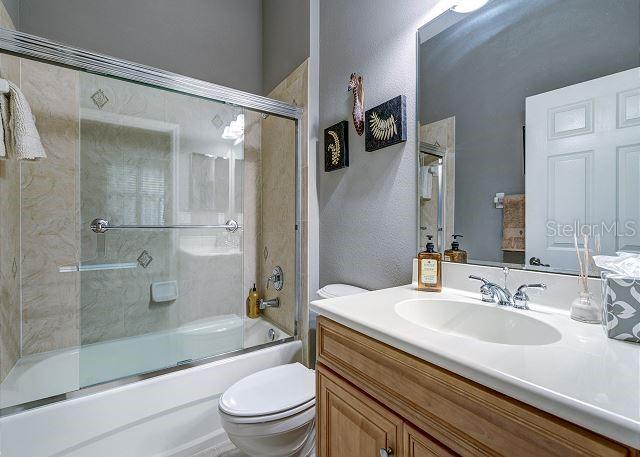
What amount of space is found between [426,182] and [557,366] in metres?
0.82

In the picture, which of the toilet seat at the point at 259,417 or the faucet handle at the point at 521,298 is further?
the toilet seat at the point at 259,417

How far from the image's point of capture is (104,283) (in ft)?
5.65

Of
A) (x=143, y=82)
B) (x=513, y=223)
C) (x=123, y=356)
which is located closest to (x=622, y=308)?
(x=513, y=223)

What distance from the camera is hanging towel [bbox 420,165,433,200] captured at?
1190 millimetres

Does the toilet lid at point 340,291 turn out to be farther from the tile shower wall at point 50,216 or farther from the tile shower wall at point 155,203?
the tile shower wall at point 50,216

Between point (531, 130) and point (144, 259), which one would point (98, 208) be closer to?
point (144, 259)

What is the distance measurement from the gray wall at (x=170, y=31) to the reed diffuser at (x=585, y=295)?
2.45 metres

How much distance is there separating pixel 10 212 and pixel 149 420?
1.28 metres

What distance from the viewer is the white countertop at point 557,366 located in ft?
1.28

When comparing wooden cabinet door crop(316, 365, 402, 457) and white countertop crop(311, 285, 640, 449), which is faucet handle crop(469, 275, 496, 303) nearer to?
white countertop crop(311, 285, 640, 449)

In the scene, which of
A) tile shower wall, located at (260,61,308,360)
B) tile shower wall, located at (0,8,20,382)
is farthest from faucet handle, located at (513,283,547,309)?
tile shower wall, located at (0,8,20,382)

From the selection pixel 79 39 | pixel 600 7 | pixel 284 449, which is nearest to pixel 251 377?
pixel 284 449

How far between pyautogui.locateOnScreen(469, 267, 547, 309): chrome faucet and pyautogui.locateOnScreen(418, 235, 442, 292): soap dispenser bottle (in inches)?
5.3

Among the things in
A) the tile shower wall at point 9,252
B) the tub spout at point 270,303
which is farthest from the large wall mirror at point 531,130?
the tile shower wall at point 9,252
